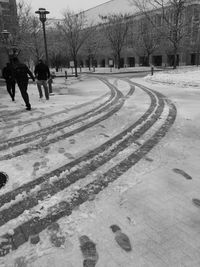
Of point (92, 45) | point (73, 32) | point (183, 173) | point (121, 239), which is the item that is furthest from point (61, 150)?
point (92, 45)

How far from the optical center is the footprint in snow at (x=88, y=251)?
218 cm

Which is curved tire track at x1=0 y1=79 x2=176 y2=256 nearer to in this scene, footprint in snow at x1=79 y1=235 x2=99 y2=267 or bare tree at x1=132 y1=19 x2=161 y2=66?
footprint in snow at x1=79 y1=235 x2=99 y2=267

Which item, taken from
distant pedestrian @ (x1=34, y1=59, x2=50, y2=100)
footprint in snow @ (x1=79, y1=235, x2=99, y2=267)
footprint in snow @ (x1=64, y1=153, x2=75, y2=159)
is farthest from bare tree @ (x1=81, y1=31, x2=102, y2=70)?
footprint in snow @ (x1=79, y1=235, x2=99, y2=267)

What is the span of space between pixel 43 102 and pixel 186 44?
128 feet

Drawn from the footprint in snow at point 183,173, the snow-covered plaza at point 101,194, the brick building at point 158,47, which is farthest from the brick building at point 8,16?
the footprint in snow at point 183,173

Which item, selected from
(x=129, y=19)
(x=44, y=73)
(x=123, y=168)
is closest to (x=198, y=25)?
(x=129, y=19)

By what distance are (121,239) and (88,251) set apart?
359 mm

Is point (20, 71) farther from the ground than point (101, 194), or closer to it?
farther from the ground

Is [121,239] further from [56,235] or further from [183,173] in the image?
[183,173]

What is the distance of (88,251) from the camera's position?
7.55ft

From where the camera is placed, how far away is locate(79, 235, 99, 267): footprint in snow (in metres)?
2.18

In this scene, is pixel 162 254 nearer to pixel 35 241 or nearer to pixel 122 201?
pixel 122 201

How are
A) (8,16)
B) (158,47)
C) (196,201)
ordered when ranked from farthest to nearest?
(158,47) → (8,16) → (196,201)

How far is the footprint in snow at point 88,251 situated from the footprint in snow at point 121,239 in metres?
0.26
